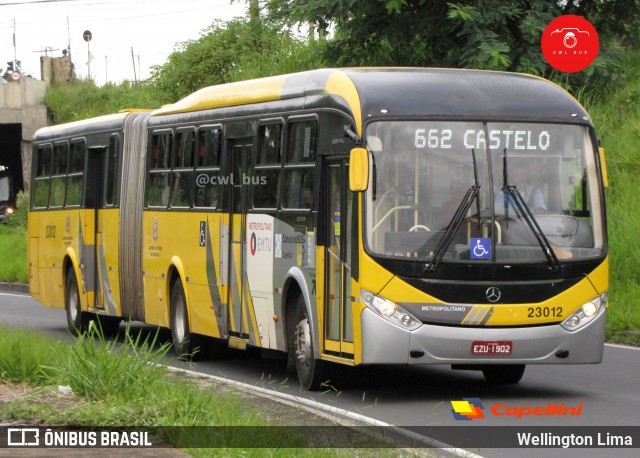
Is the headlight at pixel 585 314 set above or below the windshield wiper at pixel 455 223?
below

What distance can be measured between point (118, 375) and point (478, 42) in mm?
15674

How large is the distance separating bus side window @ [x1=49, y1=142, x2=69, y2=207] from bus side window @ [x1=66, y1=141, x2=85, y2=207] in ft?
0.91

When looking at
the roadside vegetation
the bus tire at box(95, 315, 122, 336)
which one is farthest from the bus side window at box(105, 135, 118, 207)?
the roadside vegetation

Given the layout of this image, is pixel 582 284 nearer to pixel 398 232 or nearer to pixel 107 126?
pixel 398 232

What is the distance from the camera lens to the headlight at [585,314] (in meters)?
13.1

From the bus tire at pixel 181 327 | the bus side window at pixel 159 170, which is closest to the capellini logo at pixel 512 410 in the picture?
the bus tire at pixel 181 327

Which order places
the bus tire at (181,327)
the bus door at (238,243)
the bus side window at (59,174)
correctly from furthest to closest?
the bus side window at (59,174), the bus tire at (181,327), the bus door at (238,243)

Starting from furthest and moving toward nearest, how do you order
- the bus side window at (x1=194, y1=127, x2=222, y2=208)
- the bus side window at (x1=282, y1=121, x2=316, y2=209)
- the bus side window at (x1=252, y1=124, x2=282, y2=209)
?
the bus side window at (x1=194, y1=127, x2=222, y2=208), the bus side window at (x1=252, y1=124, x2=282, y2=209), the bus side window at (x1=282, y1=121, x2=316, y2=209)

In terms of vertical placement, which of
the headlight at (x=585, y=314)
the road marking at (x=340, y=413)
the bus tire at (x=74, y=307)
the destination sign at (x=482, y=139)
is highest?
the destination sign at (x=482, y=139)

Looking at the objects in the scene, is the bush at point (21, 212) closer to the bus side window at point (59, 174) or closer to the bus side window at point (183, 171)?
the bus side window at point (59, 174)

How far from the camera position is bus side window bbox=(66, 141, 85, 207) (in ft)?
72.0

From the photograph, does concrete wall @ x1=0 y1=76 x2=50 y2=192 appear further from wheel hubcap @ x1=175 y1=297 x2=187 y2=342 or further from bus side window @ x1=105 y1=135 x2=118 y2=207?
wheel hubcap @ x1=175 y1=297 x2=187 y2=342

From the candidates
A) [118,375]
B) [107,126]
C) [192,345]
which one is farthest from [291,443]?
[107,126]

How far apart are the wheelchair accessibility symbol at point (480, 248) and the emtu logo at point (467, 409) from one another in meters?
1.24
